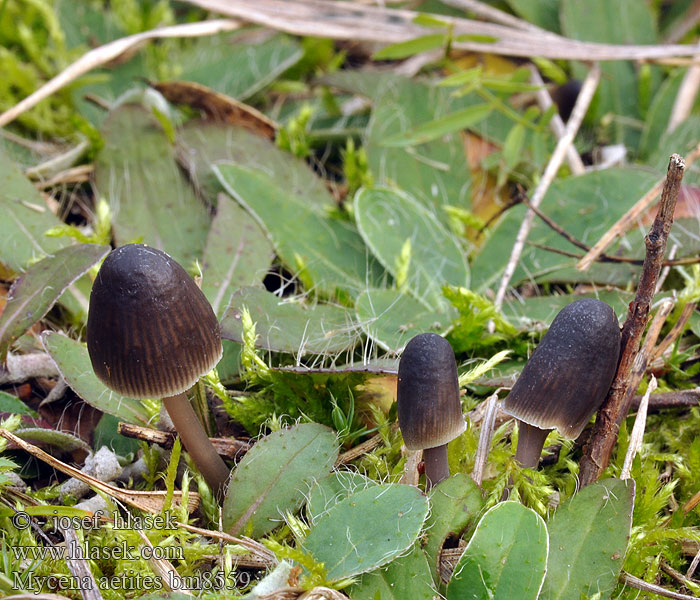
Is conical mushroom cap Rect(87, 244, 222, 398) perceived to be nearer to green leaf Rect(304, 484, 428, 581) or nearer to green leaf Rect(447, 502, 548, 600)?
green leaf Rect(304, 484, 428, 581)

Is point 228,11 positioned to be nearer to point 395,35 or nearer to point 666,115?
point 395,35

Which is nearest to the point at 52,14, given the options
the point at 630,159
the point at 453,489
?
the point at 630,159

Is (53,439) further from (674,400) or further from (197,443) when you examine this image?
(674,400)

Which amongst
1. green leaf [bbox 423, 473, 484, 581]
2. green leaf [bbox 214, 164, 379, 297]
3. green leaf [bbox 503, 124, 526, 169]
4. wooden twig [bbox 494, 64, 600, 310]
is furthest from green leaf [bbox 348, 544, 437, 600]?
green leaf [bbox 503, 124, 526, 169]

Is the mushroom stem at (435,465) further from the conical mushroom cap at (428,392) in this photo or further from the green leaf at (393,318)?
the green leaf at (393,318)

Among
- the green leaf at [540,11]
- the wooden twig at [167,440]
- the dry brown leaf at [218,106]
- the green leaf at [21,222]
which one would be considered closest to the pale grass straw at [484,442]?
the wooden twig at [167,440]

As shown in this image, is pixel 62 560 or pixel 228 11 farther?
pixel 228 11
